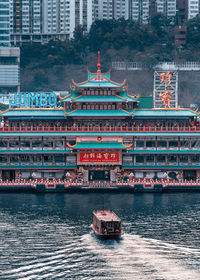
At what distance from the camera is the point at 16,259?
3194 inches

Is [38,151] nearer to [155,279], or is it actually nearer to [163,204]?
[163,204]

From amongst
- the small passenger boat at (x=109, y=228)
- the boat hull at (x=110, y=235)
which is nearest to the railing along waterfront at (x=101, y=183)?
the small passenger boat at (x=109, y=228)

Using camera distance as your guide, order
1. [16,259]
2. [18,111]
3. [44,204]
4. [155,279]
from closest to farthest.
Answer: [155,279] → [16,259] → [44,204] → [18,111]

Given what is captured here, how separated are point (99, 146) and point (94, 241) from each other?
145 ft

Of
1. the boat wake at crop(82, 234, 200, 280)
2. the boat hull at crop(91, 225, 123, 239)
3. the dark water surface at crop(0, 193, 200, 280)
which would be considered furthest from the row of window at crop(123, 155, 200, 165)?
the boat hull at crop(91, 225, 123, 239)

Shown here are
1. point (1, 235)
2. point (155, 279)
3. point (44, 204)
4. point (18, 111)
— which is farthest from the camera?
point (18, 111)

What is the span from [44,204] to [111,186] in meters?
16.4

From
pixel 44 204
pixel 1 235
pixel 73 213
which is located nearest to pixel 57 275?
pixel 1 235

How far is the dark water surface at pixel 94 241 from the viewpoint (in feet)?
253

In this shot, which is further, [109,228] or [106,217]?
[106,217]

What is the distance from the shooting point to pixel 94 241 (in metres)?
88.7

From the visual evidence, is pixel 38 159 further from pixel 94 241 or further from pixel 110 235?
pixel 94 241

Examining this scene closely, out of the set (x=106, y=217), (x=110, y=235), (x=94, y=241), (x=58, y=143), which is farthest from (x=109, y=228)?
(x=58, y=143)

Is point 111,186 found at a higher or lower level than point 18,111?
lower
